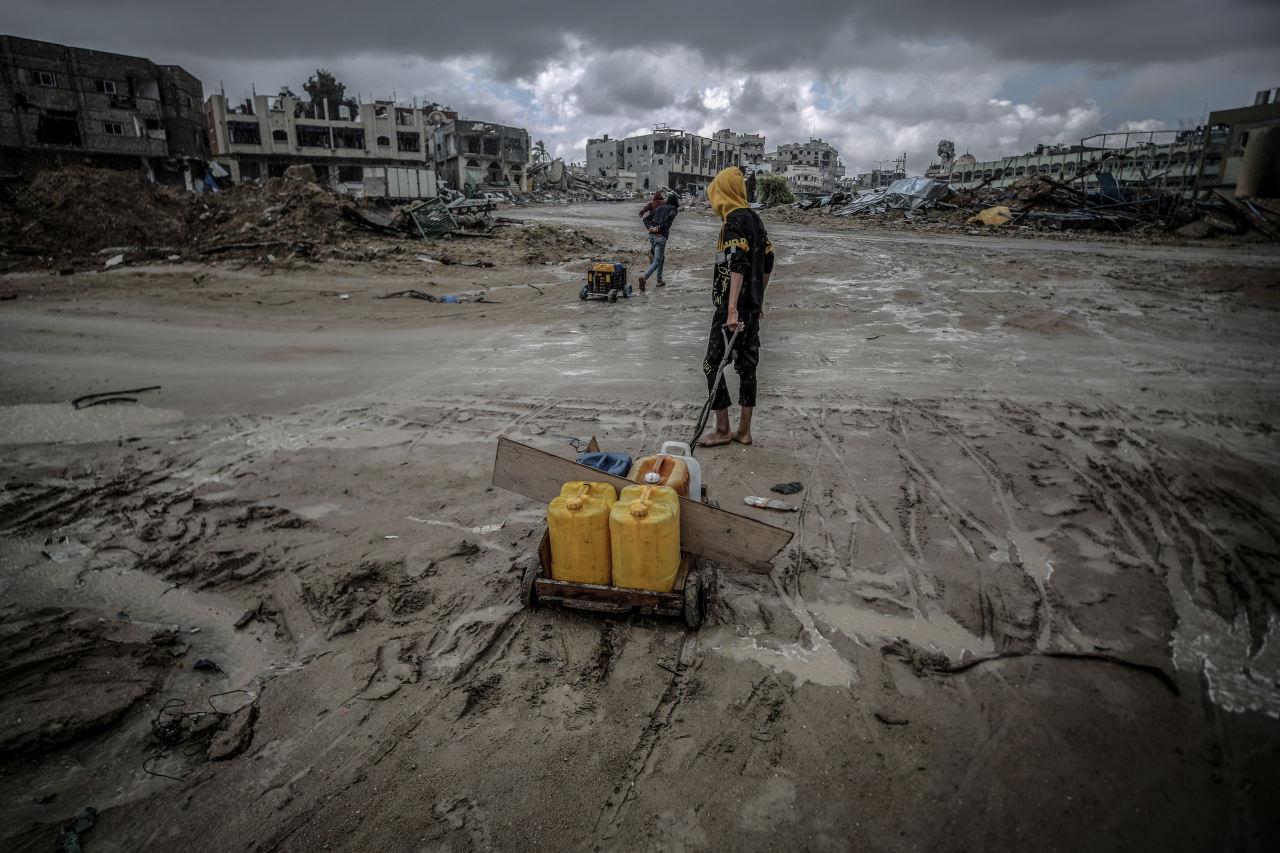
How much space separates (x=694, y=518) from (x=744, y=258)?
7.70ft

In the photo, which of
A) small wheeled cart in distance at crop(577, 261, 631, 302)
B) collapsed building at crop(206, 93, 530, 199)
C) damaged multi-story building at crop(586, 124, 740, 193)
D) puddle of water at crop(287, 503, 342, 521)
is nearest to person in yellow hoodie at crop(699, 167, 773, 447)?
puddle of water at crop(287, 503, 342, 521)

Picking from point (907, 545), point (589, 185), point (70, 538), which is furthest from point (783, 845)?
point (589, 185)

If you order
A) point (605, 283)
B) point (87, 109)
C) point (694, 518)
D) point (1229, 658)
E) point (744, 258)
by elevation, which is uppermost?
point (87, 109)

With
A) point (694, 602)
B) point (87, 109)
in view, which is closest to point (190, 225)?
point (694, 602)

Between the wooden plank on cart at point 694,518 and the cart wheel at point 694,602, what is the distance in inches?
7.0

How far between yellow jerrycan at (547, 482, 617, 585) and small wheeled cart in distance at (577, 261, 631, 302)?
8.71m

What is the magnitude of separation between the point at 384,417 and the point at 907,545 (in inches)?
183

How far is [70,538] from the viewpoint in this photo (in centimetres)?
379

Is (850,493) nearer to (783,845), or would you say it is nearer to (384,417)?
(783,845)

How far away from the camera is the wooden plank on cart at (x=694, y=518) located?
2.88m

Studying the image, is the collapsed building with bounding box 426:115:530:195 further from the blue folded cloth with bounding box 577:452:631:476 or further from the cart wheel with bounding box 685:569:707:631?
the cart wheel with bounding box 685:569:707:631

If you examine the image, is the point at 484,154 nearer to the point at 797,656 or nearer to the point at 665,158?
the point at 665,158

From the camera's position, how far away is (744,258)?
450cm

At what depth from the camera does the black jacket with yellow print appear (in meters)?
4.51
